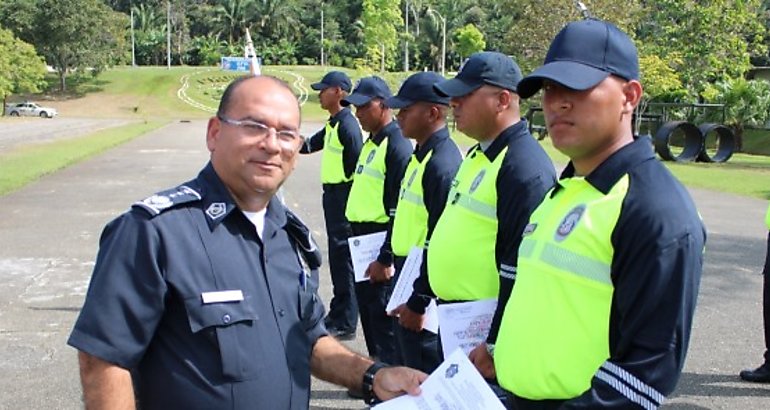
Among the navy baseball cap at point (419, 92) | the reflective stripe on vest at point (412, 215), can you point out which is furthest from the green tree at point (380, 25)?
the reflective stripe on vest at point (412, 215)

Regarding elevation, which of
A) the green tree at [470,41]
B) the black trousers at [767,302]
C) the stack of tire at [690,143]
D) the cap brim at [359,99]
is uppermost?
the cap brim at [359,99]

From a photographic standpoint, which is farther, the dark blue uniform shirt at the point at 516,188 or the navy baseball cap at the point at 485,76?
the navy baseball cap at the point at 485,76

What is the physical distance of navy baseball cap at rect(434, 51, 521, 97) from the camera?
3482 millimetres

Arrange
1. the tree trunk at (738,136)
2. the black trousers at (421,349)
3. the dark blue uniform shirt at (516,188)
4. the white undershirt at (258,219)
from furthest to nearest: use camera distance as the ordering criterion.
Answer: the tree trunk at (738,136) → the black trousers at (421,349) → the dark blue uniform shirt at (516,188) → the white undershirt at (258,219)

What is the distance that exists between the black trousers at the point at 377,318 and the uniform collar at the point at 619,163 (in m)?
3.05

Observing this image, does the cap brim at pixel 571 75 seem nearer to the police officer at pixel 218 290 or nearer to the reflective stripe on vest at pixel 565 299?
the reflective stripe on vest at pixel 565 299

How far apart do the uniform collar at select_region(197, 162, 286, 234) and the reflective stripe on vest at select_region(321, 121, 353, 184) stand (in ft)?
13.5

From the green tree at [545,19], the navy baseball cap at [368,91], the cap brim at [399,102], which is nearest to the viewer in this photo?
the cap brim at [399,102]

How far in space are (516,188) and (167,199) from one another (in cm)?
157

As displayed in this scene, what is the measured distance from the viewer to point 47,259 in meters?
8.88

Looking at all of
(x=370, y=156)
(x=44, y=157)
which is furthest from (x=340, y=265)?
(x=44, y=157)

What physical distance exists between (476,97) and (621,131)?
4.35ft

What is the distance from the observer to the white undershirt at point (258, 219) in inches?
85.2

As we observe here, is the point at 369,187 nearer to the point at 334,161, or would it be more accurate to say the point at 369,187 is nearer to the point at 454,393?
the point at 334,161
